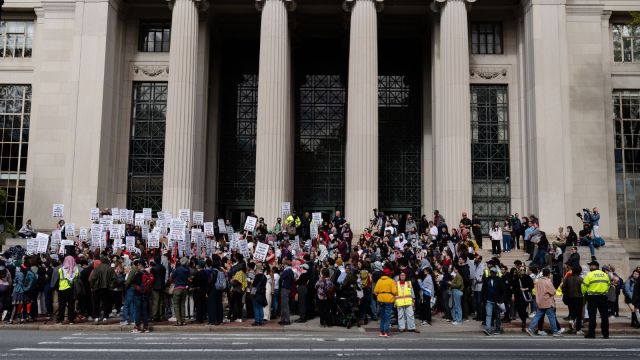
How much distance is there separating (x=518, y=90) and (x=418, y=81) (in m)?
6.35

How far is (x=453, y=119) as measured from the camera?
3027 centimetres

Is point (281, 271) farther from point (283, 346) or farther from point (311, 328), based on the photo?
point (283, 346)

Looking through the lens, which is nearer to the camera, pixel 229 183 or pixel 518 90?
pixel 518 90

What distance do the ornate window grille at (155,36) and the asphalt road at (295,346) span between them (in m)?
21.8

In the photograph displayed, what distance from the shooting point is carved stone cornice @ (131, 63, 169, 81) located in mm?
34344

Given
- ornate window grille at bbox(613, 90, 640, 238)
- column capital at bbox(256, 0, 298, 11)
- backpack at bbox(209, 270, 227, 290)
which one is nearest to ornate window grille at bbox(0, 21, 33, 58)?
column capital at bbox(256, 0, 298, 11)

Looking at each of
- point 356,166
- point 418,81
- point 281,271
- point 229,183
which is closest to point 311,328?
point 281,271

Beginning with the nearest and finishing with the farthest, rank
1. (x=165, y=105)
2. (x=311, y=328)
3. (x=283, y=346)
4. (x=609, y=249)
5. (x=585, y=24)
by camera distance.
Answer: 1. (x=283, y=346)
2. (x=311, y=328)
3. (x=609, y=249)
4. (x=585, y=24)
5. (x=165, y=105)

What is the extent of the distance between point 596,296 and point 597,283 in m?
0.34

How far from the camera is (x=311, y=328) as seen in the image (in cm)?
1778

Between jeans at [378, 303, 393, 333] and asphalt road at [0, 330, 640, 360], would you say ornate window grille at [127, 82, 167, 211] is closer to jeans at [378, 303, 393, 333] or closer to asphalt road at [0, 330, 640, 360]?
asphalt road at [0, 330, 640, 360]

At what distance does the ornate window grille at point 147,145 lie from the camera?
33.8m

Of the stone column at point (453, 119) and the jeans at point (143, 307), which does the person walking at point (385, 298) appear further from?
the stone column at point (453, 119)

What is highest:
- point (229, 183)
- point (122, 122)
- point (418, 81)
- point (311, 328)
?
point (418, 81)
